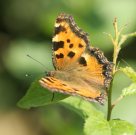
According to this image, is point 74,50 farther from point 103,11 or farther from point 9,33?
point 9,33

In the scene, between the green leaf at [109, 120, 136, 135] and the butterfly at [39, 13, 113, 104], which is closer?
the green leaf at [109, 120, 136, 135]

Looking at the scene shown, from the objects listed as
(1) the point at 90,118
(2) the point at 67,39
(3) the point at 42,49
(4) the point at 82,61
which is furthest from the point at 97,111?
(3) the point at 42,49

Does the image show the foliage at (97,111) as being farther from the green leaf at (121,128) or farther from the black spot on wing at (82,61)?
the black spot on wing at (82,61)

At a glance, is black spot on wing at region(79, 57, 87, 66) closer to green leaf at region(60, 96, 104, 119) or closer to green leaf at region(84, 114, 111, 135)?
green leaf at region(60, 96, 104, 119)

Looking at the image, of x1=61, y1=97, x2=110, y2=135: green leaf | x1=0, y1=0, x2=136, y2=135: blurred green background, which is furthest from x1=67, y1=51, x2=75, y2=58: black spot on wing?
x1=0, y1=0, x2=136, y2=135: blurred green background

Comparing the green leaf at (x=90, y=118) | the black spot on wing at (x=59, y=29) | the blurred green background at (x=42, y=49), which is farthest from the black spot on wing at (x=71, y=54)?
the blurred green background at (x=42, y=49)

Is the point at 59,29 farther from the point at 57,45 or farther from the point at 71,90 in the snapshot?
the point at 71,90
